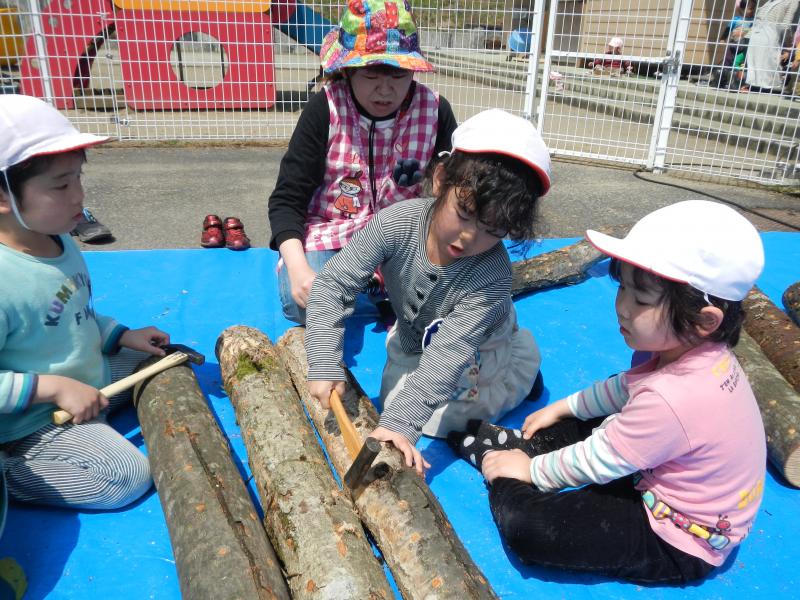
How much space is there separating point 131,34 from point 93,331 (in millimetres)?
6195

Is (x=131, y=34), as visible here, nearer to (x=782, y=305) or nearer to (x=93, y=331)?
(x=93, y=331)

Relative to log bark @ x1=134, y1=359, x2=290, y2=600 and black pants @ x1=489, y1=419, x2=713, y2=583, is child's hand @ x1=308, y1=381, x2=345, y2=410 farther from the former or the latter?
black pants @ x1=489, y1=419, x2=713, y2=583

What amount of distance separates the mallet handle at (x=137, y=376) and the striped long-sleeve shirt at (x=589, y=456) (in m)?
1.38

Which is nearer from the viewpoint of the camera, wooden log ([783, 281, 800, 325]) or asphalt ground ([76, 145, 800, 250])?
wooden log ([783, 281, 800, 325])

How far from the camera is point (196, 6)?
7051mm

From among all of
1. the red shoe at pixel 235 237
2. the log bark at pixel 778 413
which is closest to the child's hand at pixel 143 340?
the red shoe at pixel 235 237

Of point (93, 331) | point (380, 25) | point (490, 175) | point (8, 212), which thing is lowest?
point (93, 331)

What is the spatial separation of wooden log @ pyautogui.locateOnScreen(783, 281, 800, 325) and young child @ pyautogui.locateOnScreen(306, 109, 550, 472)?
5.17ft

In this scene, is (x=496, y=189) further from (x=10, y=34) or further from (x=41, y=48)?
(x=10, y=34)

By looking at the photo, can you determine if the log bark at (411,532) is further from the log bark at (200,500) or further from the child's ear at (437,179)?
the child's ear at (437,179)

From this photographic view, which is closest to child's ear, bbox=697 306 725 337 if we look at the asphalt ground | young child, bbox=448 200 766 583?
young child, bbox=448 200 766 583

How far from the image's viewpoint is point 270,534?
1.91 m

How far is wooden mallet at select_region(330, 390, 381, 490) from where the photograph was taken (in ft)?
6.12

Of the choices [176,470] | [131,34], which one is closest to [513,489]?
[176,470]
